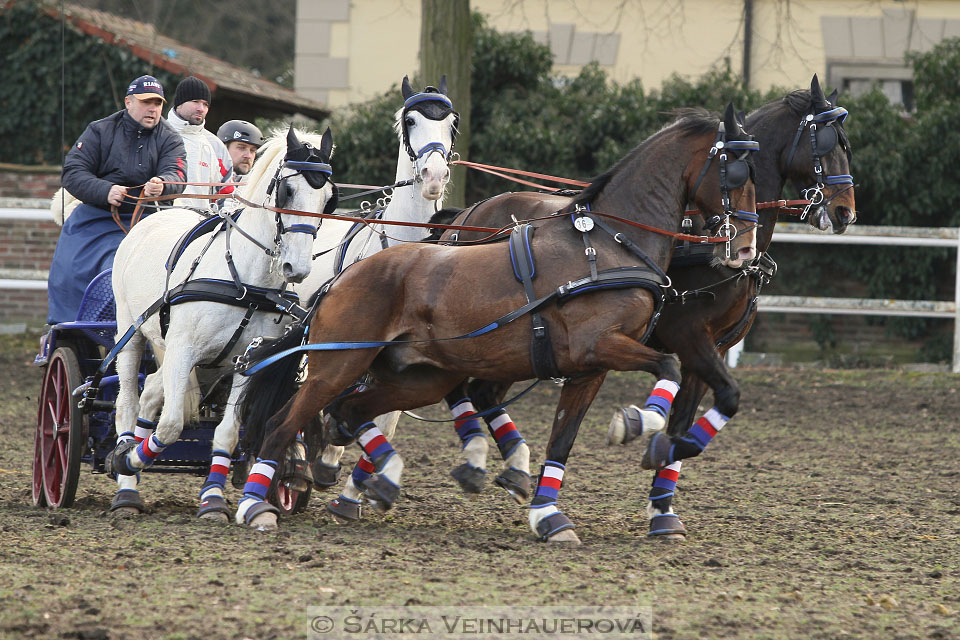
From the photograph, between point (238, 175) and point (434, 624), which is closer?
point (434, 624)

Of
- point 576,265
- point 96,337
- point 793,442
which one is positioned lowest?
point 793,442

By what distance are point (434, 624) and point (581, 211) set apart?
2344 millimetres

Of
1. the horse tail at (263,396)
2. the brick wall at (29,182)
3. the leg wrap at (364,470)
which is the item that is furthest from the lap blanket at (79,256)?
the brick wall at (29,182)

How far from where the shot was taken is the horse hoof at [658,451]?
5.29 m

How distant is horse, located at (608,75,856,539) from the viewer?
5582mm

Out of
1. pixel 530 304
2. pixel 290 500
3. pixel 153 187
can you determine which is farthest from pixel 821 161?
pixel 153 187

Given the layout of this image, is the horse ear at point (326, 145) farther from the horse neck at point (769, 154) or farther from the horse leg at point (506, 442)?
the horse neck at point (769, 154)

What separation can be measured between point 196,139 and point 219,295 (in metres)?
1.97

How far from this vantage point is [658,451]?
5293mm

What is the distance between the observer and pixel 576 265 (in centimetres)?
548

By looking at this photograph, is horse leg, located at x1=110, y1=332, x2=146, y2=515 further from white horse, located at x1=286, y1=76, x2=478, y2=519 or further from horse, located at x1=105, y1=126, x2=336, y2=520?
white horse, located at x1=286, y1=76, x2=478, y2=519

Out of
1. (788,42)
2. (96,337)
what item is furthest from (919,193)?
(96,337)

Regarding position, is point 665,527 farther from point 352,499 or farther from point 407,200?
point 407,200

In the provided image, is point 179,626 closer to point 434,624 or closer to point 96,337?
point 434,624
